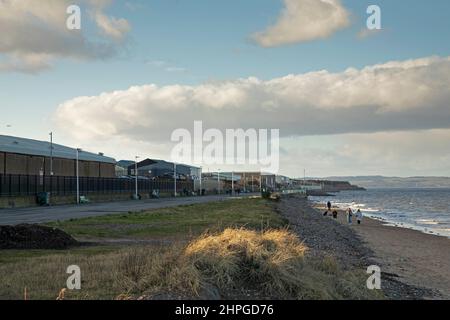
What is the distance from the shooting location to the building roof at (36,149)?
7156 centimetres

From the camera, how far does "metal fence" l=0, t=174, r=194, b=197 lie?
5959 centimetres

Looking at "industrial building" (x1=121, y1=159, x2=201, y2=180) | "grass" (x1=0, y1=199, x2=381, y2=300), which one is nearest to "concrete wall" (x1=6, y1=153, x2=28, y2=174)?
"grass" (x1=0, y1=199, x2=381, y2=300)

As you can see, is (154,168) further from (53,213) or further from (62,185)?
(53,213)

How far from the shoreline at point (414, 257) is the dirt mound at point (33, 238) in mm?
12224

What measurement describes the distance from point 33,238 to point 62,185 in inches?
2077

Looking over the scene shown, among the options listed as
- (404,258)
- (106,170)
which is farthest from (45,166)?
(404,258)

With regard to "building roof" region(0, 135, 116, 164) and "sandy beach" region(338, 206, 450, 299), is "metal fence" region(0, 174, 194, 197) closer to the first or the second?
"building roof" region(0, 135, 116, 164)

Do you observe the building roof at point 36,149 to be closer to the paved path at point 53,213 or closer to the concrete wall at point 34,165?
the concrete wall at point 34,165

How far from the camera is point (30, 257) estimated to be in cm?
1691

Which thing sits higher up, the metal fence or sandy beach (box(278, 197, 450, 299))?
the metal fence

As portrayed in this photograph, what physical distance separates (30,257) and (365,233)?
34499 mm

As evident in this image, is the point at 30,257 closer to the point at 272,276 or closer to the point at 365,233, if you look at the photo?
the point at 272,276

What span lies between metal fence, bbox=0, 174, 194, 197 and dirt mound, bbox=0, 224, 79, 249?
37.8 meters
